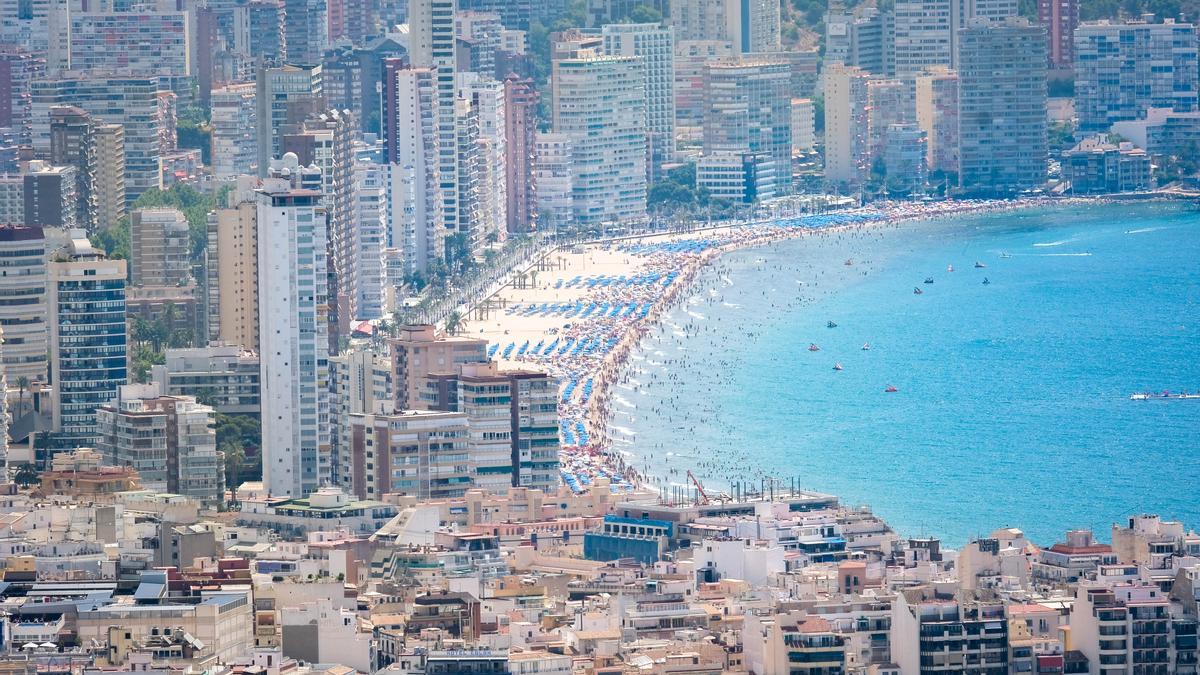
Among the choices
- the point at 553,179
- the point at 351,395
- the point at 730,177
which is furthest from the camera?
the point at 730,177

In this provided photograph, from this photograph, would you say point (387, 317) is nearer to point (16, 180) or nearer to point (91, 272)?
point (16, 180)

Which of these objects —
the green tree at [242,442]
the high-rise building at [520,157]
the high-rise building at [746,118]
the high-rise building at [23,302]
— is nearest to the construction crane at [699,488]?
the green tree at [242,442]

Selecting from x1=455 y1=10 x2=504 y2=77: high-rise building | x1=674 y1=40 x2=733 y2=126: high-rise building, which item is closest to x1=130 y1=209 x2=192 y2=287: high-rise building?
x1=455 y1=10 x2=504 y2=77: high-rise building

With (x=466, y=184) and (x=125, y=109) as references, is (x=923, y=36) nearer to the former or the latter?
(x=125, y=109)

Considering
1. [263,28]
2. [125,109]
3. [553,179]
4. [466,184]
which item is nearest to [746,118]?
[553,179]

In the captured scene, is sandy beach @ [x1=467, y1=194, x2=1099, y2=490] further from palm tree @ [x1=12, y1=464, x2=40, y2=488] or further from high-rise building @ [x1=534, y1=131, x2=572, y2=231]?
palm tree @ [x1=12, y1=464, x2=40, y2=488]

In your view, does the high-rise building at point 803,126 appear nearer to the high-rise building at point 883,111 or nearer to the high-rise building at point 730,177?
the high-rise building at point 883,111
